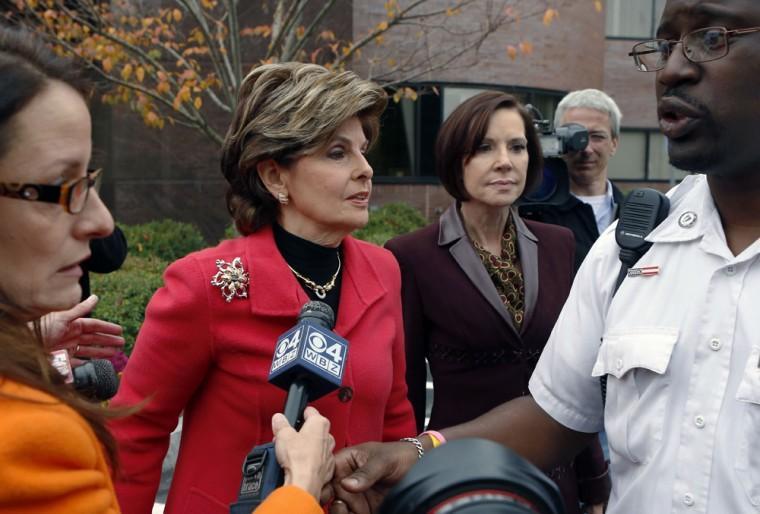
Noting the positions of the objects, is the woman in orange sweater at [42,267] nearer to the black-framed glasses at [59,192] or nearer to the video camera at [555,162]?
the black-framed glasses at [59,192]

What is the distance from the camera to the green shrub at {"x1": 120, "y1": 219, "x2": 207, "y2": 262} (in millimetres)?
11703

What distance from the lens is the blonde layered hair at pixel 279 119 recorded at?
2.75 metres

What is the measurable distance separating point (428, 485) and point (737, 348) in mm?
1057

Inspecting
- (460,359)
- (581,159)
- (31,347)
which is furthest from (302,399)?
(581,159)

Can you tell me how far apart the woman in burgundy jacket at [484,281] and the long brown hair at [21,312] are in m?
2.16

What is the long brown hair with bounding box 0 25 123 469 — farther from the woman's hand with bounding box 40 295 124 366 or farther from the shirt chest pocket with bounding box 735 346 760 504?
the shirt chest pocket with bounding box 735 346 760 504

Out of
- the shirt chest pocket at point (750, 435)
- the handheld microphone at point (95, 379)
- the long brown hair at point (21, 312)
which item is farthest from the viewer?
the handheld microphone at point (95, 379)

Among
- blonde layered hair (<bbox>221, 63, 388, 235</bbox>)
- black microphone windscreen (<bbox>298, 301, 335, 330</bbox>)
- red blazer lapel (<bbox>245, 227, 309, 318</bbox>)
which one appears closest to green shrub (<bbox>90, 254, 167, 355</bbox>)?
blonde layered hair (<bbox>221, 63, 388, 235</bbox>)

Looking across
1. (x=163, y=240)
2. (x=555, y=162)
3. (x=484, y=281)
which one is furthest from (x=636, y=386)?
(x=163, y=240)

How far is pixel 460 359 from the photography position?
146 inches

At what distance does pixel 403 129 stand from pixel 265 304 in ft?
48.5

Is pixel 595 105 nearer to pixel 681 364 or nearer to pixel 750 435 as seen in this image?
pixel 681 364

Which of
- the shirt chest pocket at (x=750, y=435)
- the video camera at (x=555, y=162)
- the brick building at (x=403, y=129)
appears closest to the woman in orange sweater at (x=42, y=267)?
the shirt chest pocket at (x=750, y=435)

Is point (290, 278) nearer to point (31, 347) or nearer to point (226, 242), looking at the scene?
point (226, 242)
